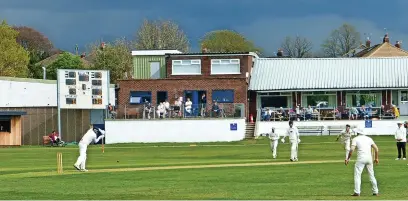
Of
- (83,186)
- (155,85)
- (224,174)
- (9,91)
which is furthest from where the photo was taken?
(155,85)

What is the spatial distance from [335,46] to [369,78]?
66.8m

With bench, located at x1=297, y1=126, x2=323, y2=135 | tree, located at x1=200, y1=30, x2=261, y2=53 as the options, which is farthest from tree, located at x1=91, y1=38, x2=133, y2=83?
bench, located at x1=297, y1=126, x2=323, y2=135

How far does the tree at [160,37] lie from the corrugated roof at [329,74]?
117ft

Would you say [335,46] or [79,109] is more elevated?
[335,46]

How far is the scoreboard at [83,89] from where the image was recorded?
2881 inches

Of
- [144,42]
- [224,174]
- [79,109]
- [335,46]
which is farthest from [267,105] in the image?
[335,46]

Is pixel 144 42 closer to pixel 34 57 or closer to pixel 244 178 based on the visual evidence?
pixel 34 57

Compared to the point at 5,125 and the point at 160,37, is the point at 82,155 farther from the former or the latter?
the point at 160,37

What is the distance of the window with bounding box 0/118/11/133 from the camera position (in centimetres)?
7392

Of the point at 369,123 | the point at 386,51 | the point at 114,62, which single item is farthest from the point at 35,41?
the point at 369,123

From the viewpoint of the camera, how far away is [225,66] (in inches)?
3157

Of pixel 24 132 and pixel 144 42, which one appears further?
pixel 144 42

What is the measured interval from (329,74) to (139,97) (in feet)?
60.0

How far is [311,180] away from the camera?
30.5 meters
